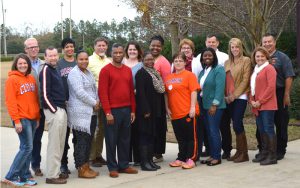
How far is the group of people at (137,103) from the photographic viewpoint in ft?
21.5

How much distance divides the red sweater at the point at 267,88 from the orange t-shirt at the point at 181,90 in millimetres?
954

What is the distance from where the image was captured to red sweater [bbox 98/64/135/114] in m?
6.88

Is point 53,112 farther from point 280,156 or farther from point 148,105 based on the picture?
point 280,156

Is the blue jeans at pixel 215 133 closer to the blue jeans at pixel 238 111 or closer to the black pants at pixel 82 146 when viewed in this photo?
the blue jeans at pixel 238 111

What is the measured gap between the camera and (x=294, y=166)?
7277 millimetres

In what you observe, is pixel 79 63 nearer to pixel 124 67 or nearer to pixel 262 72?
pixel 124 67

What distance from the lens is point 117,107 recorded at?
6.98m

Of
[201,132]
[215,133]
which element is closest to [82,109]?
[201,132]

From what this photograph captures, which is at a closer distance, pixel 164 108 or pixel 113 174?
pixel 113 174

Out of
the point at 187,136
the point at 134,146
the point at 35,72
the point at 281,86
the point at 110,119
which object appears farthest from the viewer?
the point at 281,86

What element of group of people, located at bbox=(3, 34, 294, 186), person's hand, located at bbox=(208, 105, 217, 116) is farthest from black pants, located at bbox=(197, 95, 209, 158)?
person's hand, located at bbox=(208, 105, 217, 116)

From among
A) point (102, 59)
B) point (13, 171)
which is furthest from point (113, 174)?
point (102, 59)

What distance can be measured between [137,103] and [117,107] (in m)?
0.42

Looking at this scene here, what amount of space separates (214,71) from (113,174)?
2.22 m
